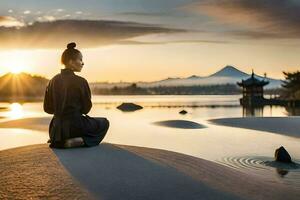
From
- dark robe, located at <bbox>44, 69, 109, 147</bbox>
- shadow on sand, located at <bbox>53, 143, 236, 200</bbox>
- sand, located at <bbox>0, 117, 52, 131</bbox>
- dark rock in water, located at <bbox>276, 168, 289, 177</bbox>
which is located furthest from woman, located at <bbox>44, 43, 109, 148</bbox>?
sand, located at <bbox>0, 117, 52, 131</bbox>

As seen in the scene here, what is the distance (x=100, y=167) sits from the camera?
299 inches

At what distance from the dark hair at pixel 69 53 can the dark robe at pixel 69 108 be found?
243 millimetres

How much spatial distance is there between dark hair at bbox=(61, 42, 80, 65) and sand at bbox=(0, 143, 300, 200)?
216 cm

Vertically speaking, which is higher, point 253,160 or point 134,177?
point 134,177

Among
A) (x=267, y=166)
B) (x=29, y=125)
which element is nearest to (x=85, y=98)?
(x=267, y=166)

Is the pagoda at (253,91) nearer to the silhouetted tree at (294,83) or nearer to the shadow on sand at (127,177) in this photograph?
the silhouetted tree at (294,83)

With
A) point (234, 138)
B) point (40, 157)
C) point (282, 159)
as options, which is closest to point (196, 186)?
point (40, 157)

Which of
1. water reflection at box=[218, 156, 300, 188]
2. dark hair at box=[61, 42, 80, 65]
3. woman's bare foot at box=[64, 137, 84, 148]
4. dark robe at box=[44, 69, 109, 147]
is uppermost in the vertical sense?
dark hair at box=[61, 42, 80, 65]

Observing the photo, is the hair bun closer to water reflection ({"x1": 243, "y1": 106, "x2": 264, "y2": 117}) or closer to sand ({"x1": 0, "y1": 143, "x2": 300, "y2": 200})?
sand ({"x1": 0, "y1": 143, "x2": 300, "y2": 200})

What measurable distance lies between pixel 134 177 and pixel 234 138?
1517cm

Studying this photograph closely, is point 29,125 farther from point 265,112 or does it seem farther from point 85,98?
point 265,112

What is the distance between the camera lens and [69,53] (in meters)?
9.23

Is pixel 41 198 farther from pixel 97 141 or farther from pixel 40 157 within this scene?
pixel 97 141

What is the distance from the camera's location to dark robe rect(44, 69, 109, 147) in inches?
356
